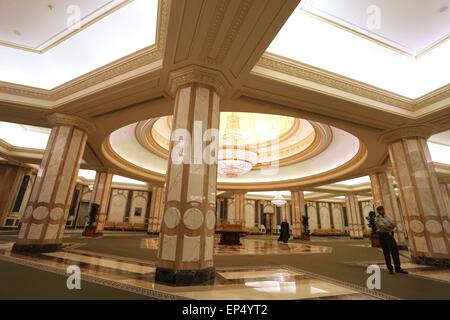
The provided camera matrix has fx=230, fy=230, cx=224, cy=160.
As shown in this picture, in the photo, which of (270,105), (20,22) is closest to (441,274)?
(270,105)

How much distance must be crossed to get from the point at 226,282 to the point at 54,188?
4951mm

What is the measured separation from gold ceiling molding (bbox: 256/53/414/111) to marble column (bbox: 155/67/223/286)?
1.26 meters

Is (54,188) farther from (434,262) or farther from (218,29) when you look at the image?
(434,262)

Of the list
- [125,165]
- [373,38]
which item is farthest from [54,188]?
[373,38]

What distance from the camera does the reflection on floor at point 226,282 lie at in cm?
280

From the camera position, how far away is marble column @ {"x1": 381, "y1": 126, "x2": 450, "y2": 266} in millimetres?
5406

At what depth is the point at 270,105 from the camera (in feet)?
17.3

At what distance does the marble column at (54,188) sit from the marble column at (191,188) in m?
3.79

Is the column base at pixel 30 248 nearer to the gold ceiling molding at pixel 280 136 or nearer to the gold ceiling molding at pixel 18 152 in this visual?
the gold ceiling molding at pixel 280 136

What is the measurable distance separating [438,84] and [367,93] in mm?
1664

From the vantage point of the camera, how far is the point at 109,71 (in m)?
4.96

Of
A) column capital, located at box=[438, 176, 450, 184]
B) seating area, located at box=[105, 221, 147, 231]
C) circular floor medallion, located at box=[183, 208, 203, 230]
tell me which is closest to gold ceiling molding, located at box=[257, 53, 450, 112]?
circular floor medallion, located at box=[183, 208, 203, 230]
